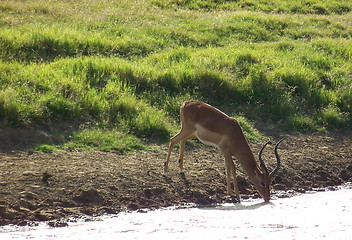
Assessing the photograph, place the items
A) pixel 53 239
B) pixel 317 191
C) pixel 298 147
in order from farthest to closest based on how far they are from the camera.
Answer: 1. pixel 298 147
2. pixel 317 191
3. pixel 53 239

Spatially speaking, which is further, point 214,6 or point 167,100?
point 214,6

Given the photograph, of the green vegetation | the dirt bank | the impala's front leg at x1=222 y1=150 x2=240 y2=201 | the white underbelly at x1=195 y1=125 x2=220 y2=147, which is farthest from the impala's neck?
the green vegetation

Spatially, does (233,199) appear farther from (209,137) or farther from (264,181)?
(209,137)

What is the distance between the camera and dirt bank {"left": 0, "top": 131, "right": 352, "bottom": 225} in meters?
7.86

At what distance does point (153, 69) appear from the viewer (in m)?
12.1

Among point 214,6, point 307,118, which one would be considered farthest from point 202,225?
point 214,6

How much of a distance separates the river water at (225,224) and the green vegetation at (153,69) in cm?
213

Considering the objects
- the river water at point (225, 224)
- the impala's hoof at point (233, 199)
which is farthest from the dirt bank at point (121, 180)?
the river water at point (225, 224)

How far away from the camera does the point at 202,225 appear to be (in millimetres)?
7547

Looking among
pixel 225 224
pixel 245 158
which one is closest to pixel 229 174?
pixel 245 158

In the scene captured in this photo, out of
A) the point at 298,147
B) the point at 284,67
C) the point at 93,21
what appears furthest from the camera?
the point at 93,21

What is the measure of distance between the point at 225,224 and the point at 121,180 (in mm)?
1733

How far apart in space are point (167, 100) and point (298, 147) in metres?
2.34

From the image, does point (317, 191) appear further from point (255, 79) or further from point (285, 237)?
point (255, 79)
